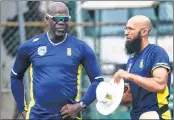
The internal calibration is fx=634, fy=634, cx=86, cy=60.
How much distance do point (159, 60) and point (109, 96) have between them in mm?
573

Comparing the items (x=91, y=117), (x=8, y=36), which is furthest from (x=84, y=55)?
(x=8, y=36)

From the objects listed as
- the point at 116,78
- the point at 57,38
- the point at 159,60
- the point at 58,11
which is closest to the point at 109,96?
the point at 116,78

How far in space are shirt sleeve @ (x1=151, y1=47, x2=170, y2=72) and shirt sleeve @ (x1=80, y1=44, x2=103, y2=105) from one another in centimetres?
70

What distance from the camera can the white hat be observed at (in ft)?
19.2

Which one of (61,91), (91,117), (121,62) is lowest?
(91,117)

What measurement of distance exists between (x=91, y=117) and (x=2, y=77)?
1.65 metres

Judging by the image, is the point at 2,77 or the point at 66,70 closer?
the point at 66,70

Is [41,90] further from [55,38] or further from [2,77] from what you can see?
[2,77]

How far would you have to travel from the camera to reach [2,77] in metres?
10.4

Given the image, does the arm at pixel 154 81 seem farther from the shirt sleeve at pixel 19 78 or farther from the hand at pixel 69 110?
the shirt sleeve at pixel 19 78

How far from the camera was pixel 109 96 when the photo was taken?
592cm

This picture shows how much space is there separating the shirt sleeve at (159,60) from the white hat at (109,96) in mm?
363

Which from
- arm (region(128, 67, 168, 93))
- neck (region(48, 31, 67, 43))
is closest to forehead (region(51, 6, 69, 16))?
neck (region(48, 31, 67, 43))

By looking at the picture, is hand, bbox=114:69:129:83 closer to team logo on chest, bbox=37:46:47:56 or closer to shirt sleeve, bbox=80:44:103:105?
shirt sleeve, bbox=80:44:103:105
